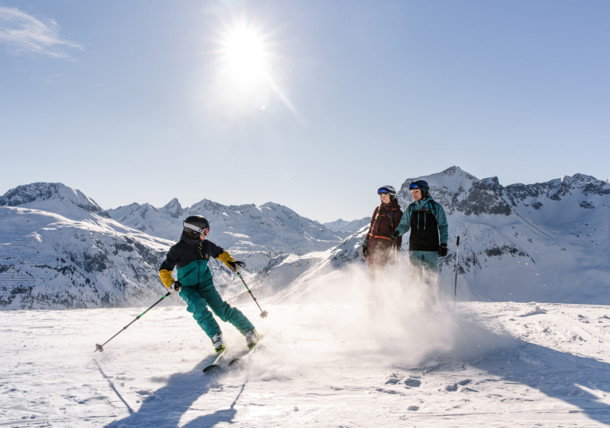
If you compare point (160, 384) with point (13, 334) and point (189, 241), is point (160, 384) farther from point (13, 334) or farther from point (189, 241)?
point (13, 334)

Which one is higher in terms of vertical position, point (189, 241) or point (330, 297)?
point (189, 241)

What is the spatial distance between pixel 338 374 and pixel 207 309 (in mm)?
2761

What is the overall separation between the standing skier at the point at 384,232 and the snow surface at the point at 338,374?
99cm

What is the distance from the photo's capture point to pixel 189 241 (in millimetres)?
6969

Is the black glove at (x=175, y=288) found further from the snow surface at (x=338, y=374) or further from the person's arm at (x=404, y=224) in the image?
the person's arm at (x=404, y=224)

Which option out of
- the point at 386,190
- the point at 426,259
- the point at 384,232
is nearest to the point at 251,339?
the point at 426,259

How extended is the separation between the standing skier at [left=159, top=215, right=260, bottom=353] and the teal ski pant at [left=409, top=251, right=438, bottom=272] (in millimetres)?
4218

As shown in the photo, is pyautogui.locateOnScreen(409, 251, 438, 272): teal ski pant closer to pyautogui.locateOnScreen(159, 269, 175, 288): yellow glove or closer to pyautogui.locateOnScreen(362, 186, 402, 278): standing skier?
pyautogui.locateOnScreen(362, 186, 402, 278): standing skier

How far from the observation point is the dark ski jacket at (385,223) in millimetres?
9523

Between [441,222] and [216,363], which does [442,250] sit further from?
[216,363]

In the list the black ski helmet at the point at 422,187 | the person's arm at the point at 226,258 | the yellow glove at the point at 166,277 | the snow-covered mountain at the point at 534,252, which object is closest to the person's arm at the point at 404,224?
the black ski helmet at the point at 422,187

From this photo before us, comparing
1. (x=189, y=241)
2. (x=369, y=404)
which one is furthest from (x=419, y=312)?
(x=189, y=241)

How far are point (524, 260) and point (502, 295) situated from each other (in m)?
31.3

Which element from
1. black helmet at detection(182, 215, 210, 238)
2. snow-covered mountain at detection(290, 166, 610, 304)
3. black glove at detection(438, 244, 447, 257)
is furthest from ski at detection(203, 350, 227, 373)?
snow-covered mountain at detection(290, 166, 610, 304)
